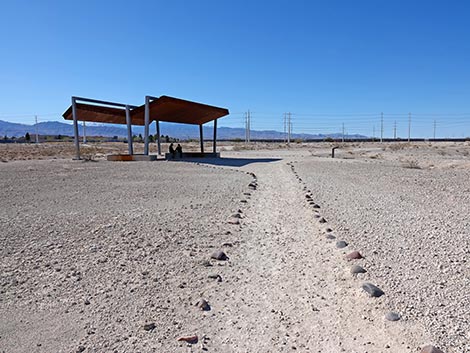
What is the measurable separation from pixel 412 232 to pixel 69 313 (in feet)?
15.0

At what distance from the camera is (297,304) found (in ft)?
10.8

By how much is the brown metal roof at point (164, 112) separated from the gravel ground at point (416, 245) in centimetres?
1324

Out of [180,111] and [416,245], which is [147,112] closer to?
[180,111]

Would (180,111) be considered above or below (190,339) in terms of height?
above

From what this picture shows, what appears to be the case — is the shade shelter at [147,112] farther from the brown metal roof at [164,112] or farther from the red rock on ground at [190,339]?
the red rock on ground at [190,339]

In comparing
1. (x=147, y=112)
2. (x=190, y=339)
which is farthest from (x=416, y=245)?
(x=147, y=112)

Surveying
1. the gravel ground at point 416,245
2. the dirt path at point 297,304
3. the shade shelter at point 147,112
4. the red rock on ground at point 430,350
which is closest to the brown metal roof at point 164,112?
the shade shelter at point 147,112

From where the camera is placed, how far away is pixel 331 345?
266 cm

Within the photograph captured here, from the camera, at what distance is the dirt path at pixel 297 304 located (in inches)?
106

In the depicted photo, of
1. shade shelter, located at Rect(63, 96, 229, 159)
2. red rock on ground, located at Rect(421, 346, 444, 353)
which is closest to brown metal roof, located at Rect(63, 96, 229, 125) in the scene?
shade shelter, located at Rect(63, 96, 229, 159)

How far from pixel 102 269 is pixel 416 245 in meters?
3.81

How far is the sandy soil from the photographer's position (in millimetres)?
2785

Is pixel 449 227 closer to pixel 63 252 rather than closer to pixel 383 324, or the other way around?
pixel 383 324

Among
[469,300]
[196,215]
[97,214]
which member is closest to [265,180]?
[196,215]
